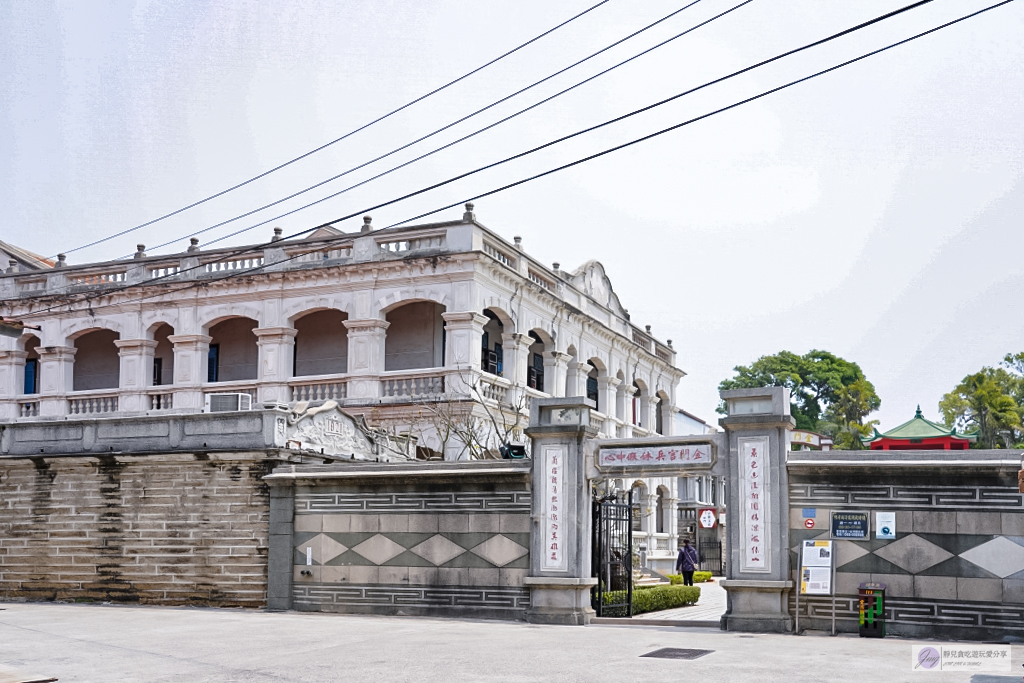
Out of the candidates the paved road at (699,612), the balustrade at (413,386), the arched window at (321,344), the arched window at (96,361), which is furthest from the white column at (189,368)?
the paved road at (699,612)

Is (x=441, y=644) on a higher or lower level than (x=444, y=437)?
lower

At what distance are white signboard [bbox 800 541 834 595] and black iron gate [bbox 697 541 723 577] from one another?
3144cm

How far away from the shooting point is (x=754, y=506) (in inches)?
698

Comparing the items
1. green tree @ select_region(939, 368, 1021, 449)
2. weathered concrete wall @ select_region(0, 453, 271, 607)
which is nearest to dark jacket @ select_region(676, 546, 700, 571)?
weathered concrete wall @ select_region(0, 453, 271, 607)

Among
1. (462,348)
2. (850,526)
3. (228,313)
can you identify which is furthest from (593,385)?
(850,526)

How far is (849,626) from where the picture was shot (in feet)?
56.2

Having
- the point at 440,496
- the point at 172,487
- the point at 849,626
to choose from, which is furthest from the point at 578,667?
the point at 172,487

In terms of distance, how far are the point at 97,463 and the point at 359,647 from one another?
33.7 ft

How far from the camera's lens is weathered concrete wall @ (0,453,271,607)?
69.9ft

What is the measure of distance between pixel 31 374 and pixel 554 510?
2363 cm

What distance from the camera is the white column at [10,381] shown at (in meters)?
34.5

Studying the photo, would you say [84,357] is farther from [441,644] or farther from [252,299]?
[441,644]

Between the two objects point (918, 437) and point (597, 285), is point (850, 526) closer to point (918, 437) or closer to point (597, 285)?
point (597, 285)

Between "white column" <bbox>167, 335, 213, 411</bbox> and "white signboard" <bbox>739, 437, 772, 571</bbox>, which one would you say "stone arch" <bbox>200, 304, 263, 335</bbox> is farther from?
"white signboard" <bbox>739, 437, 772, 571</bbox>
